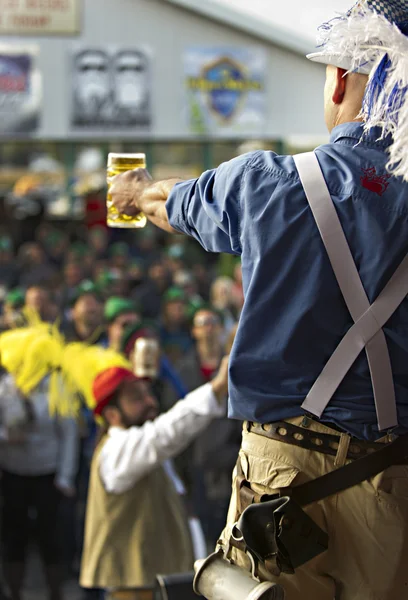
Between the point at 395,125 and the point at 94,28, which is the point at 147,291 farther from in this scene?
the point at 94,28

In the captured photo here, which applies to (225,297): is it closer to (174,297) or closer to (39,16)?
(174,297)

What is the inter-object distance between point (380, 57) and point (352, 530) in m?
1.27

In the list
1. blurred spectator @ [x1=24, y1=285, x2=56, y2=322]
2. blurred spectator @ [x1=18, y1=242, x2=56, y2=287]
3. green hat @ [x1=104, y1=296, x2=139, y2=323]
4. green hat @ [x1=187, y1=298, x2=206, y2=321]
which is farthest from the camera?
blurred spectator @ [x1=18, y1=242, x2=56, y2=287]

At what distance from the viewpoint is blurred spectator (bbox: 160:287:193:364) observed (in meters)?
10.3

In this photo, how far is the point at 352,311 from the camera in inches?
113

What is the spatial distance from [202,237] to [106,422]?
2729 mm

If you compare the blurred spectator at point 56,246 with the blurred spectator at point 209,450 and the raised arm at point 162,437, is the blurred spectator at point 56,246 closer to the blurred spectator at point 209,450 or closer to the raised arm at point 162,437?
the blurred spectator at point 209,450

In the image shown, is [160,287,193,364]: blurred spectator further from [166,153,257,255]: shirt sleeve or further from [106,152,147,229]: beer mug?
[166,153,257,255]: shirt sleeve

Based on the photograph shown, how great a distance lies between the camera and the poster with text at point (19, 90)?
75.0 feet

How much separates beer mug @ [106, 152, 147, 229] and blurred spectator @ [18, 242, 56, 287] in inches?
382

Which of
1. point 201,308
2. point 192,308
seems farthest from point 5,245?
point 201,308

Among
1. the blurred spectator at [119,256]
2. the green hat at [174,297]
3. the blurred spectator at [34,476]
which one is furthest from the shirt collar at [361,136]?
the blurred spectator at [119,256]

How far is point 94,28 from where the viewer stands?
23.9 meters

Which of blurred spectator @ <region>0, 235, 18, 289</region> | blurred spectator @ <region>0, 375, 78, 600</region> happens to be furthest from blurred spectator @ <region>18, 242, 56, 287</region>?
blurred spectator @ <region>0, 375, 78, 600</region>
